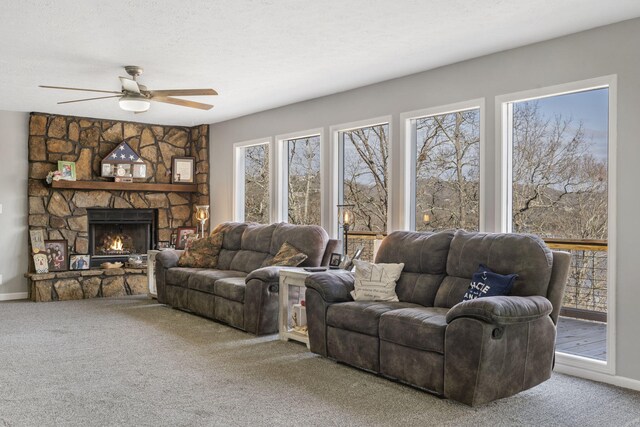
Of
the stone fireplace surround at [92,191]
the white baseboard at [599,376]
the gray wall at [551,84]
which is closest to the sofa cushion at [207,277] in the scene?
the gray wall at [551,84]

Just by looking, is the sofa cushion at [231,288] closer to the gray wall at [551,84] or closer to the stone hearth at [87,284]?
the gray wall at [551,84]

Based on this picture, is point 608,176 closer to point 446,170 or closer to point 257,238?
point 446,170

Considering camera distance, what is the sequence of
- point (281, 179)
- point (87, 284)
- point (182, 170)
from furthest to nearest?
point (182, 170), point (87, 284), point (281, 179)

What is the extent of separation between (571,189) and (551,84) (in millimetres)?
846

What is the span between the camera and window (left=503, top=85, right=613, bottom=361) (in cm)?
Result: 433

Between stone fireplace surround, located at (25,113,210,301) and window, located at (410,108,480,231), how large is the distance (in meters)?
4.13

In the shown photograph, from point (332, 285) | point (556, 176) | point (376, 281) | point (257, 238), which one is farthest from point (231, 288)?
point (556, 176)

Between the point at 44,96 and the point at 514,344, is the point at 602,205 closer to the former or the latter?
the point at 514,344

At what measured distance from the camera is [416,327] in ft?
12.2

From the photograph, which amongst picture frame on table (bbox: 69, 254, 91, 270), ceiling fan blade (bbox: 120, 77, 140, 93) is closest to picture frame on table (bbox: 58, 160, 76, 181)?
picture frame on table (bbox: 69, 254, 91, 270)

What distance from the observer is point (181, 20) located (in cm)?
400

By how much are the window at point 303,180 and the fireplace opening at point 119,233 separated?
8.48ft

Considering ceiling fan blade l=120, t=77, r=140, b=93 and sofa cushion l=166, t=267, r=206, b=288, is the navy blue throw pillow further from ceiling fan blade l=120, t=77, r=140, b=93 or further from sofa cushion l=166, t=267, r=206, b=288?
sofa cushion l=166, t=267, r=206, b=288

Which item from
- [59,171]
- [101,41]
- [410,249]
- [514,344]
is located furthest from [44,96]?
[514,344]
